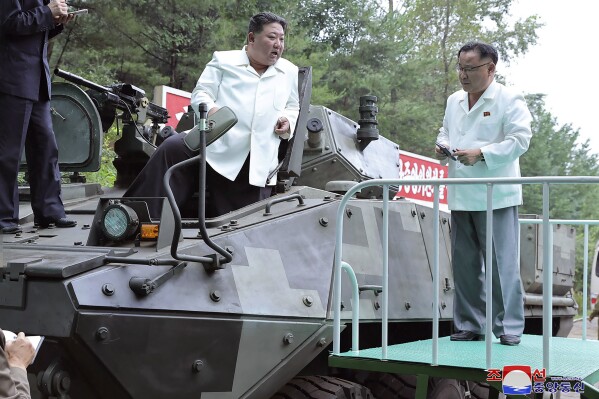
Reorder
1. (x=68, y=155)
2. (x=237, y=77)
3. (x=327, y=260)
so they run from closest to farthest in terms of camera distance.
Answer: (x=327, y=260) < (x=237, y=77) < (x=68, y=155)

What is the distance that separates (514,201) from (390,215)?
81cm

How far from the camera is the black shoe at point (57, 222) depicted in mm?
5188

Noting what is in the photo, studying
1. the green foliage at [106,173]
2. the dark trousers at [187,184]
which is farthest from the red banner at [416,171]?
the dark trousers at [187,184]

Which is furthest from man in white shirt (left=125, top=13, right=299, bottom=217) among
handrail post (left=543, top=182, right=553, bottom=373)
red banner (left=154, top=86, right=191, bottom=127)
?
red banner (left=154, top=86, right=191, bottom=127)

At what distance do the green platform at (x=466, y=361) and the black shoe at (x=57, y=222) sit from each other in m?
1.62

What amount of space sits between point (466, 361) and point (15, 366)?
2177 mm

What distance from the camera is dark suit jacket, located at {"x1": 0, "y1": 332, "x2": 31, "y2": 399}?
3121 millimetres

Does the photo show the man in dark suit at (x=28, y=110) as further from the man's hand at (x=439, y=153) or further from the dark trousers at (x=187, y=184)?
the man's hand at (x=439, y=153)

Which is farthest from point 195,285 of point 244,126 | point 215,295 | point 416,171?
point 416,171

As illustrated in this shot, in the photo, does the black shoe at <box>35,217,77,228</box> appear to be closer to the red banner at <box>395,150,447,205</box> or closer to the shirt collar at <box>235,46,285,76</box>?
the shirt collar at <box>235,46,285,76</box>

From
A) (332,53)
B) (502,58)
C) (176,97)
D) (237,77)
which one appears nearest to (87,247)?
(237,77)

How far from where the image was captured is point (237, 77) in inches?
230

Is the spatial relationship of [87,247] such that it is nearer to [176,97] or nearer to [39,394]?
[39,394]

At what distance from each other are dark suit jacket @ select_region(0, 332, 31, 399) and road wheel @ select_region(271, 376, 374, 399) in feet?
6.01
